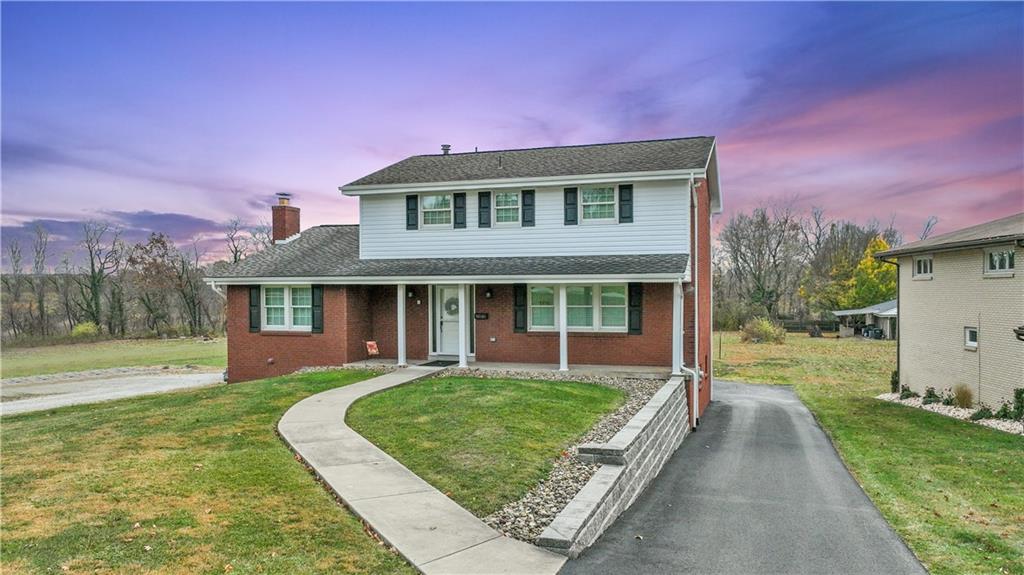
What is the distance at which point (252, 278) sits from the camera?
57.0 ft

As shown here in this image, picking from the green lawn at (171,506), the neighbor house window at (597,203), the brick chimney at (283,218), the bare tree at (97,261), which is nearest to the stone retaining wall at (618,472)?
the green lawn at (171,506)

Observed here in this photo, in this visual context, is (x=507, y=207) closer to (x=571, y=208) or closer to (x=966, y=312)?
(x=571, y=208)

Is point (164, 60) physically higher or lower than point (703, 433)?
higher

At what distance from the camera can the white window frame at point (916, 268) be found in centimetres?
2028

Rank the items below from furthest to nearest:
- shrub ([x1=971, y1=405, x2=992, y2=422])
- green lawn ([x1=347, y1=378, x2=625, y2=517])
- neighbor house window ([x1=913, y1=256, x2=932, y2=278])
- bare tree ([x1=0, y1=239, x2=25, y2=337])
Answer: bare tree ([x1=0, y1=239, x2=25, y2=337]) → neighbor house window ([x1=913, y1=256, x2=932, y2=278]) → shrub ([x1=971, y1=405, x2=992, y2=422]) → green lawn ([x1=347, y1=378, x2=625, y2=517])

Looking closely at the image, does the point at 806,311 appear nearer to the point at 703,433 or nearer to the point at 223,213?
the point at 703,433

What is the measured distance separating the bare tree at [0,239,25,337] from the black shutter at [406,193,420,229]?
4425cm

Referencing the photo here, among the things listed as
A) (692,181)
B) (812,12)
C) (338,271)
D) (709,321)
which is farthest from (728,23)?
(338,271)

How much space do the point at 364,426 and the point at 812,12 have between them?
17398 mm

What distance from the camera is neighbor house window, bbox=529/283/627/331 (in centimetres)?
1576

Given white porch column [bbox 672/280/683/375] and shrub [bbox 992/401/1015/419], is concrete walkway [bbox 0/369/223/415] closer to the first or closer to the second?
white porch column [bbox 672/280/683/375]

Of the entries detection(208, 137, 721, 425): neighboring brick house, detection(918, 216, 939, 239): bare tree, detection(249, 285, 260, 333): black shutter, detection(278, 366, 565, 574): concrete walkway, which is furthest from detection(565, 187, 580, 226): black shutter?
detection(918, 216, 939, 239): bare tree

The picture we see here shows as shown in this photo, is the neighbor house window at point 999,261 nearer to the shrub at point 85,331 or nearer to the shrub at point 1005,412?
the shrub at point 1005,412

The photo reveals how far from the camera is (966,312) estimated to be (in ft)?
58.5
